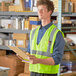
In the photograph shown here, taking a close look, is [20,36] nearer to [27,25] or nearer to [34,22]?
[27,25]

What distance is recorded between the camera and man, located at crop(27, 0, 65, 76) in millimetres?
2494

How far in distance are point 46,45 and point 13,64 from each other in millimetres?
2943

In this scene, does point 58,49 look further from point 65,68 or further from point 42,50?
point 65,68

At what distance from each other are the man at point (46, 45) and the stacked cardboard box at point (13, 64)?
108 inches

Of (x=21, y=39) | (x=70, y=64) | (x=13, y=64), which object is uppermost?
(x=21, y=39)

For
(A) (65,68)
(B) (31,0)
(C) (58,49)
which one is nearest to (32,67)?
(C) (58,49)

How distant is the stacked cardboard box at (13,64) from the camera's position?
17.9ft

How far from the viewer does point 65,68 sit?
4.46 m

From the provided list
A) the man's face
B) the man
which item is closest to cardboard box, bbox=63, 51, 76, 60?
Answer: the man

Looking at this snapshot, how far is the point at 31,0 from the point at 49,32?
2686 millimetres

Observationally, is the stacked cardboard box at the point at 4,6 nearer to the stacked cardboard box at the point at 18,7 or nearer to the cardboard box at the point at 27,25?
the stacked cardboard box at the point at 18,7

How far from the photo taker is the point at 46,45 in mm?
2635

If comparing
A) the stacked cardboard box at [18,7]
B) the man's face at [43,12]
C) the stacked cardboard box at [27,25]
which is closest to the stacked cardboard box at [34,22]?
the stacked cardboard box at [27,25]

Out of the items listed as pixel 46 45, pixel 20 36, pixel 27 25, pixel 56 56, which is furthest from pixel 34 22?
pixel 56 56
